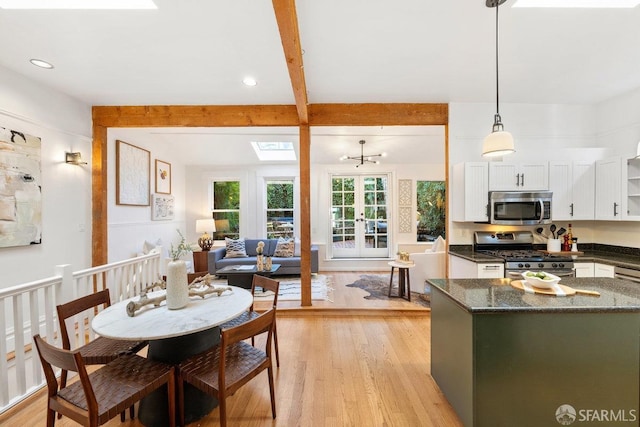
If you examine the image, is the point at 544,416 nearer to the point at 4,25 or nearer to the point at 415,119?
the point at 415,119

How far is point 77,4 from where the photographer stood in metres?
1.88

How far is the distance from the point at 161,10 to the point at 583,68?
383cm

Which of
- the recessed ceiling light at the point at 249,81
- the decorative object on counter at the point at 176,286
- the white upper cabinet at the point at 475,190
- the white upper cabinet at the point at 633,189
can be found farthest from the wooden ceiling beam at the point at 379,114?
the decorative object on counter at the point at 176,286

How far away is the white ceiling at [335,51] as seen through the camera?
1.95 meters

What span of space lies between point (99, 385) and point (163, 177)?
4597 millimetres

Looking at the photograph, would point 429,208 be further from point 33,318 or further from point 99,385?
point 33,318

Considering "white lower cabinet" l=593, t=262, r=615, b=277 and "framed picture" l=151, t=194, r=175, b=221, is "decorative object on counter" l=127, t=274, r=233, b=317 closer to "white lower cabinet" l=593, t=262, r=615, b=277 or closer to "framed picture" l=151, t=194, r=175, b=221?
"framed picture" l=151, t=194, r=175, b=221

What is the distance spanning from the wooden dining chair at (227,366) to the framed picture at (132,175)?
350cm

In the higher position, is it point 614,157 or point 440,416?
point 614,157

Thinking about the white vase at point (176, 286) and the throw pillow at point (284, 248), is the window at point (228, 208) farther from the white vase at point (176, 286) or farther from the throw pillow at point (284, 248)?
the white vase at point (176, 286)

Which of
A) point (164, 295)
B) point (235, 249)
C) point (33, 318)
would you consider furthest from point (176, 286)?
point (235, 249)

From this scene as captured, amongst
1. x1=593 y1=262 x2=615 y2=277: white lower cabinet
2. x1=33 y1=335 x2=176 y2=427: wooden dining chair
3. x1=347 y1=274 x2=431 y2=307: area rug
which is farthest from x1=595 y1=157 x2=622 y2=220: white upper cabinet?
x1=33 y1=335 x2=176 y2=427: wooden dining chair

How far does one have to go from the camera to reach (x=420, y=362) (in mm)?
2461

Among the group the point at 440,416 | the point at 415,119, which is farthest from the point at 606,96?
the point at 440,416
